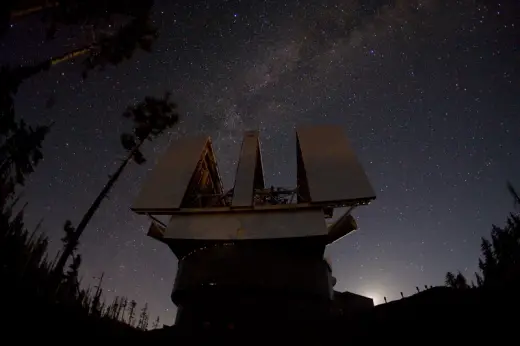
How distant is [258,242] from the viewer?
422 inches

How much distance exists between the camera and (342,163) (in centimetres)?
1201

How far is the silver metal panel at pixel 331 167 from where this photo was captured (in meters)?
10.8

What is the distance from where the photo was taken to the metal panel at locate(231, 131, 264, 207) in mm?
11922

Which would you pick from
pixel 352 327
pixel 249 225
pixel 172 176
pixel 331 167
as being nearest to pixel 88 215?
pixel 172 176

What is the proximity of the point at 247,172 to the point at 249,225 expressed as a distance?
3207 millimetres

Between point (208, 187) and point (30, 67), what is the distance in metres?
9.86

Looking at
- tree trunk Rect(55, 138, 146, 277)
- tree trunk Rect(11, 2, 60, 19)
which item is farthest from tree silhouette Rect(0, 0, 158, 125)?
tree trunk Rect(55, 138, 146, 277)

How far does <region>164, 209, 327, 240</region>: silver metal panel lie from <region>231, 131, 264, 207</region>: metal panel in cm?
75

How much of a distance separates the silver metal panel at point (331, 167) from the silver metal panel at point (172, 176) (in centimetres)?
543

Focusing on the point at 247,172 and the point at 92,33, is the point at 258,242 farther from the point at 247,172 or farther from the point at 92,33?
the point at 92,33

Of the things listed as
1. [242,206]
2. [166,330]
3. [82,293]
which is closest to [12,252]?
[82,293]

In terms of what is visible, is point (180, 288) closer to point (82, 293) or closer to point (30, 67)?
point (82, 293)

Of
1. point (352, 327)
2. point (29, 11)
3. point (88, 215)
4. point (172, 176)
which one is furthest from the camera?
point (88, 215)

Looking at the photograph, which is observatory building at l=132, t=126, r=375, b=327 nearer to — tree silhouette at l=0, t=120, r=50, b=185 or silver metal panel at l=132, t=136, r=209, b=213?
silver metal panel at l=132, t=136, r=209, b=213
